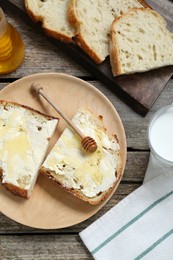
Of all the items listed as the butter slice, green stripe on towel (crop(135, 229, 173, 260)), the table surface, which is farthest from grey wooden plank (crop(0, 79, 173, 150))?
green stripe on towel (crop(135, 229, 173, 260))

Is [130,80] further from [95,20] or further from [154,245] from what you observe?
[154,245]

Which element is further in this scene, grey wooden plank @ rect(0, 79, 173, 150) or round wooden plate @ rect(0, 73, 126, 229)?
grey wooden plank @ rect(0, 79, 173, 150)

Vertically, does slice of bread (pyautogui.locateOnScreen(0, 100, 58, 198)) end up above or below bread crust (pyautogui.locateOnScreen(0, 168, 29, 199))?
above

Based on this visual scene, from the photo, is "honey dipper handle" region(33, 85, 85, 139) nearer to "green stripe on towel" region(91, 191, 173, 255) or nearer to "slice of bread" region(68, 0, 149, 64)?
"slice of bread" region(68, 0, 149, 64)

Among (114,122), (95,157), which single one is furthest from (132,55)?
(95,157)

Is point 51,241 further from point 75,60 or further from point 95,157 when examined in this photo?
point 75,60

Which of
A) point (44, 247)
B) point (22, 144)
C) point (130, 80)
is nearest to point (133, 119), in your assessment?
point (130, 80)
